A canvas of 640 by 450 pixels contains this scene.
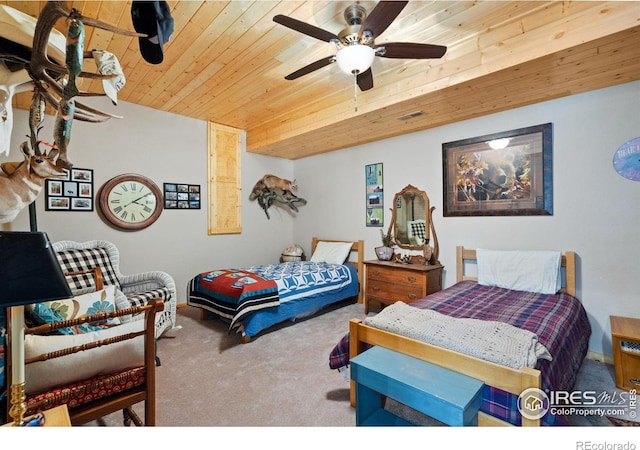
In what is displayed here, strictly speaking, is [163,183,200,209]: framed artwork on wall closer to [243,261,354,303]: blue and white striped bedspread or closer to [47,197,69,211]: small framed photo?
[47,197,69,211]: small framed photo

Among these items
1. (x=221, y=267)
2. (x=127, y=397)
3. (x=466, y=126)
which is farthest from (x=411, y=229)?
(x=127, y=397)

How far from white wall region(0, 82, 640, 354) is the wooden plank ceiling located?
0.71ft

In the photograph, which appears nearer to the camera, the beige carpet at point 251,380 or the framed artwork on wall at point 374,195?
the beige carpet at point 251,380

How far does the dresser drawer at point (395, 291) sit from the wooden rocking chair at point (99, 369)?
2.62 meters

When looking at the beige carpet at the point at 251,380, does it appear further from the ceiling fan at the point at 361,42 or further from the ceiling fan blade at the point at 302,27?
the ceiling fan blade at the point at 302,27

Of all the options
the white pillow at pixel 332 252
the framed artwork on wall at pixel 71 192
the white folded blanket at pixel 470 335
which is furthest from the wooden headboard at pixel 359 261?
the framed artwork on wall at pixel 71 192

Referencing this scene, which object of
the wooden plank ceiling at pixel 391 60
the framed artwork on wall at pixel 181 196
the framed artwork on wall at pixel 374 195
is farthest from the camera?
the framed artwork on wall at pixel 374 195

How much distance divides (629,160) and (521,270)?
4.00 feet

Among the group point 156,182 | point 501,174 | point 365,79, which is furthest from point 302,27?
point 156,182

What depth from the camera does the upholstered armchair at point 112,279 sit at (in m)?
2.73

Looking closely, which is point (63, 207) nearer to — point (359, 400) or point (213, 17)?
point (213, 17)

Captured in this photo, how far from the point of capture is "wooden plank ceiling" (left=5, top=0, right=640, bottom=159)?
1.91 m

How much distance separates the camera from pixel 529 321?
192cm

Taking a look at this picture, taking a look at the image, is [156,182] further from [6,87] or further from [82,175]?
[6,87]
